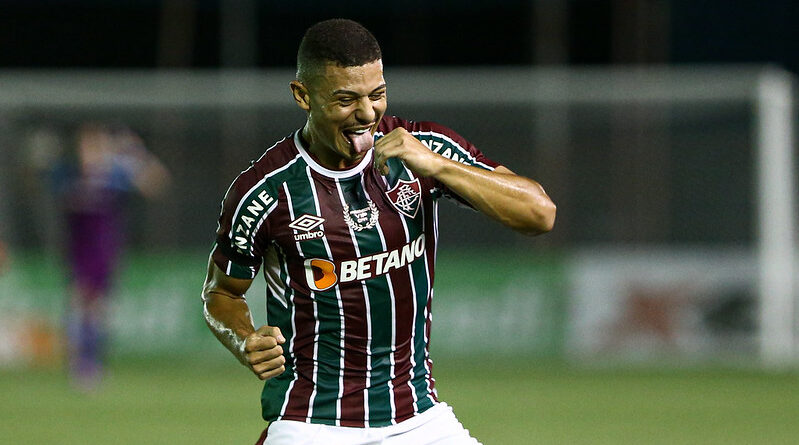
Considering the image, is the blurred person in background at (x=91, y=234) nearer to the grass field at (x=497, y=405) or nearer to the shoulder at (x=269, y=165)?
the grass field at (x=497, y=405)

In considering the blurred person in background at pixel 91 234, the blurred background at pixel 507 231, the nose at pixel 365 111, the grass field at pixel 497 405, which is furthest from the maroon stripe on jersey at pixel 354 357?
the blurred person in background at pixel 91 234

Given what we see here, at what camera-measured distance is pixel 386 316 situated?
4.48 metres

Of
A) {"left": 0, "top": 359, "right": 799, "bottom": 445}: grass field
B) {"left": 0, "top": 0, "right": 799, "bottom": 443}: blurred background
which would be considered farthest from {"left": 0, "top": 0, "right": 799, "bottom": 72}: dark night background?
{"left": 0, "top": 359, "right": 799, "bottom": 445}: grass field

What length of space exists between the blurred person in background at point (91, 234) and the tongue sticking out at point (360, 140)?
26.4ft

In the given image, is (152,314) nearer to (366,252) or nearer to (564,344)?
(564,344)

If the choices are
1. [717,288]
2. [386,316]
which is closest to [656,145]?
[717,288]

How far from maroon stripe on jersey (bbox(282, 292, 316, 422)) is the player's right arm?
161mm

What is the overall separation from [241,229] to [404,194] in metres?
0.52

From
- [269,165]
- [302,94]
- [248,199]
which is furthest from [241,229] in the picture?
[302,94]

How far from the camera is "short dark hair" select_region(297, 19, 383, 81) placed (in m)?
4.18

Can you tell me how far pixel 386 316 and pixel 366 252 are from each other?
0.73 feet

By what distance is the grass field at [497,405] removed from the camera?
29.2 ft

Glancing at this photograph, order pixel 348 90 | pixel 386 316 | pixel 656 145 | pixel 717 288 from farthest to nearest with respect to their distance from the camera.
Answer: pixel 656 145
pixel 717 288
pixel 386 316
pixel 348 90

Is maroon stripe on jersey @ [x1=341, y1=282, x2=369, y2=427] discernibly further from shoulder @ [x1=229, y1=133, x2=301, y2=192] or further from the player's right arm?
shoulder @ [x1=229, y1=133, x2=301, y2=192]
